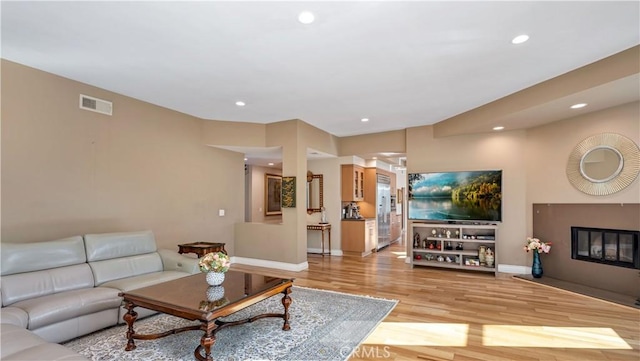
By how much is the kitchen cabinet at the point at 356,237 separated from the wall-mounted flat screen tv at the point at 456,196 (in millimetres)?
1384

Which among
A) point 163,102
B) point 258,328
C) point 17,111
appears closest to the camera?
point 258,328

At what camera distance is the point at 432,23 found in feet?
8.65

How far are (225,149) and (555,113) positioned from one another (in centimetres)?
571

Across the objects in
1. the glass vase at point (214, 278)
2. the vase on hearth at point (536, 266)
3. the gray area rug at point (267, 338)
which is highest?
the glass vase at point (214, 278)

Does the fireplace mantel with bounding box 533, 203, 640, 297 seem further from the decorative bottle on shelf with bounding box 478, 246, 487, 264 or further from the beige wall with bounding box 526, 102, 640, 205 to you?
the decorative bottle on shelf with bounding box 478, 246, 487, 264

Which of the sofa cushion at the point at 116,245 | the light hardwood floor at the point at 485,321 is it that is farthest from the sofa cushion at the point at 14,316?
the light hardwood floor at the point at 485,321

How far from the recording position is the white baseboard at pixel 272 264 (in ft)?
18.9

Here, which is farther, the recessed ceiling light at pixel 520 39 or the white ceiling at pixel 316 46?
the recessed ceiling light at pixel 520 39

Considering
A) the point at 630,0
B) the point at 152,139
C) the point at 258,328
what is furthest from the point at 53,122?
the point at 630,0

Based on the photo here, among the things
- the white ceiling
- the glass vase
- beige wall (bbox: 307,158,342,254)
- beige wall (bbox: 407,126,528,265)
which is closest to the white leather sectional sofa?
the glass vase

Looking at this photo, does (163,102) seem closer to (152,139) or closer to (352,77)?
(152,139)

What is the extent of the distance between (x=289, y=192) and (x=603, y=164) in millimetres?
4883

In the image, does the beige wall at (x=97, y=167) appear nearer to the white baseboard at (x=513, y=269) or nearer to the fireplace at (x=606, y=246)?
the white baseboard at (x=513, y=269)

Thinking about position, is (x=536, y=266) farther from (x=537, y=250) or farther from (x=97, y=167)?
(x=97, y=167)
